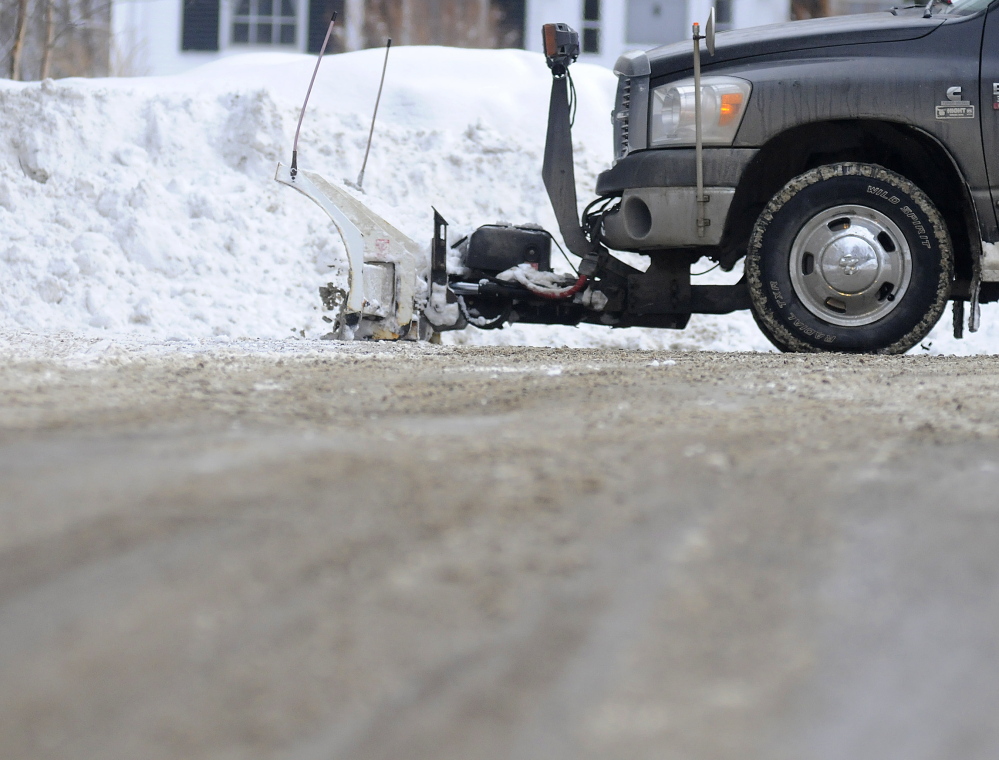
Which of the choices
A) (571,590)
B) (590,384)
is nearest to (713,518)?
(571,590)

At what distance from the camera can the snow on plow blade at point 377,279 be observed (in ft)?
18.3

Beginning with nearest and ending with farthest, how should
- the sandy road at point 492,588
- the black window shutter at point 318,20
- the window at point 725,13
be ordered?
the sandy road at point 492,588
the window at point 725,13
the black window shutter at point 318,20

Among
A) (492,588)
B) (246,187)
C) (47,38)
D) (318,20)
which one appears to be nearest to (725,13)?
(318,20)

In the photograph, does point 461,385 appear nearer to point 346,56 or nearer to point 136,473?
point 136,473

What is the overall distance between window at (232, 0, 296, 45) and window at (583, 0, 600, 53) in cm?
597

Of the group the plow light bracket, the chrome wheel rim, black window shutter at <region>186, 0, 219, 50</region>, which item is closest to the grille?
the plow light bracket

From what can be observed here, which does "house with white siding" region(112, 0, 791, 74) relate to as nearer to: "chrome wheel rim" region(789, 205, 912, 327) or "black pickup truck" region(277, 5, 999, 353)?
"black pickup truck" region(277, 5, 999, 353)

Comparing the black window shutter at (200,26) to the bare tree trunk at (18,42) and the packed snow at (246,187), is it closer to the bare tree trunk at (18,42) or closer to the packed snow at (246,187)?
the bare tree trunk at (18,42)

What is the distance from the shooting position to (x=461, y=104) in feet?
43.9

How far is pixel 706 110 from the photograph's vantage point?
4.92 metres

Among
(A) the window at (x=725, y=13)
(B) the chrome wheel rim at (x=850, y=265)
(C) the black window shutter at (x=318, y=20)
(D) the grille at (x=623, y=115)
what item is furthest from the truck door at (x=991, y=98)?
(C) the black window shutter at (x=318, y=20)

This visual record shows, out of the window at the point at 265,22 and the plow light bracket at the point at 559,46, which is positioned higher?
the window at the point at 265,22

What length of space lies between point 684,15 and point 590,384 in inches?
793

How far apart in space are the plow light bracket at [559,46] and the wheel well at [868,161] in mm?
1225
